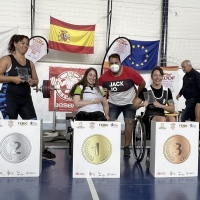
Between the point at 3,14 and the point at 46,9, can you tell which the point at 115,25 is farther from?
the point at 3,14

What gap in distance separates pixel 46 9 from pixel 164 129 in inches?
154

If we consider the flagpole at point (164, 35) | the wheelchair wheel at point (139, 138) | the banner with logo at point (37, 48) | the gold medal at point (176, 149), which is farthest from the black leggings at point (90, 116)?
the flagpole at point (164, 35)

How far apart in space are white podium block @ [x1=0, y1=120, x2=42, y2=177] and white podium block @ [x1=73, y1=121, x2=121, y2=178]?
0.32 m

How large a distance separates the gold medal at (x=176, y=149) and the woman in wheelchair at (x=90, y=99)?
2.10 ft

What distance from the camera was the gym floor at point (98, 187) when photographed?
1812 mm

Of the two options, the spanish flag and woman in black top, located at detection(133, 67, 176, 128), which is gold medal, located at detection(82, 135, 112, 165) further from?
the spanish flag

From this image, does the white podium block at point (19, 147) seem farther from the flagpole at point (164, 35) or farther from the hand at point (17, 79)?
the flagpole at point (164, 35)

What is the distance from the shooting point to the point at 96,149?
2217mm

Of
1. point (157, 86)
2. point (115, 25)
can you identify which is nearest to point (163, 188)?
point (157, 86)

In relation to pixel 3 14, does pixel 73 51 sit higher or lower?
lower

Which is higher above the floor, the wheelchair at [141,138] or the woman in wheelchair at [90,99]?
the woman in wheelchair at [90,99]

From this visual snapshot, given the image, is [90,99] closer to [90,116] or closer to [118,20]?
[90,116]

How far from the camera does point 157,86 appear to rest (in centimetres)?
279

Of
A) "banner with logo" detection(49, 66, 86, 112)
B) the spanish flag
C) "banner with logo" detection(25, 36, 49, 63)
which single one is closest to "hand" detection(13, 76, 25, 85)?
"banner with logo" detection(25, 36, 49, 63)
